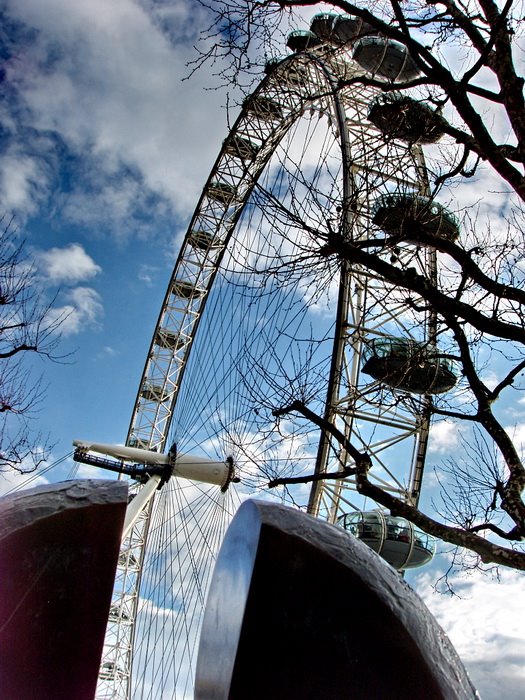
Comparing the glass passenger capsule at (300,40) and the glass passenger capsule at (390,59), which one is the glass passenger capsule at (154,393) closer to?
the glass passenger capsule at (300,40)

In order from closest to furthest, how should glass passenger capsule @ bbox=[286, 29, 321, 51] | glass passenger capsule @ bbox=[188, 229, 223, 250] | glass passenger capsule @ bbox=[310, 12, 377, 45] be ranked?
glass passenger capsule @ bbox=[310, 12, 377, 45], glass passenger capsule @ bbox=[286, 29, 321, 51], glass passenger capsule @ bbox=[188, 229, 223, 250]

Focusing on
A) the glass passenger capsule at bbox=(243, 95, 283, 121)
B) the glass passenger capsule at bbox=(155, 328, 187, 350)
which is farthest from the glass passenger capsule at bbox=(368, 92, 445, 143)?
the glass passenger capsule at bbox=(155, 328, 187, 350)

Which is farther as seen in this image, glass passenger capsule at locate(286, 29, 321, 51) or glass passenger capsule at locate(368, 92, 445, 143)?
glass passenger capsule at locate(286, 29, 321, 51)

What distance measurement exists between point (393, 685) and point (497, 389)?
16.5 feet

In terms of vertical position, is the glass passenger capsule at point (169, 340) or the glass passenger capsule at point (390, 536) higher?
the glass passenger capsule at point (169, 340)

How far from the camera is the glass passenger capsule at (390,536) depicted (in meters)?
16.5

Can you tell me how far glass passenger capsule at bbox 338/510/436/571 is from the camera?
Answer: 648 inches

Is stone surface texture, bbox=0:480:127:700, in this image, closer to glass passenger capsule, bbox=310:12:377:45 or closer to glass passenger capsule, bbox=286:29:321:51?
glass passenger capsule, bbox=310:12:377:45

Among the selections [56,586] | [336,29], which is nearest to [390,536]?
[336,29]

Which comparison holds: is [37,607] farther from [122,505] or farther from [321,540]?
[321,540]

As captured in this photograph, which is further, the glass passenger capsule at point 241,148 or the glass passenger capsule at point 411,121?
the glass passenger capsule at point 241,148

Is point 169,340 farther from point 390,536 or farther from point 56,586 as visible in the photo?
point 56,586

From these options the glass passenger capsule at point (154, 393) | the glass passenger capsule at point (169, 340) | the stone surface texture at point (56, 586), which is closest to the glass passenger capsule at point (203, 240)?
the glass passenger capsule at point (169, 340)

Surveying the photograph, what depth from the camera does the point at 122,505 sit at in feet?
8.98
